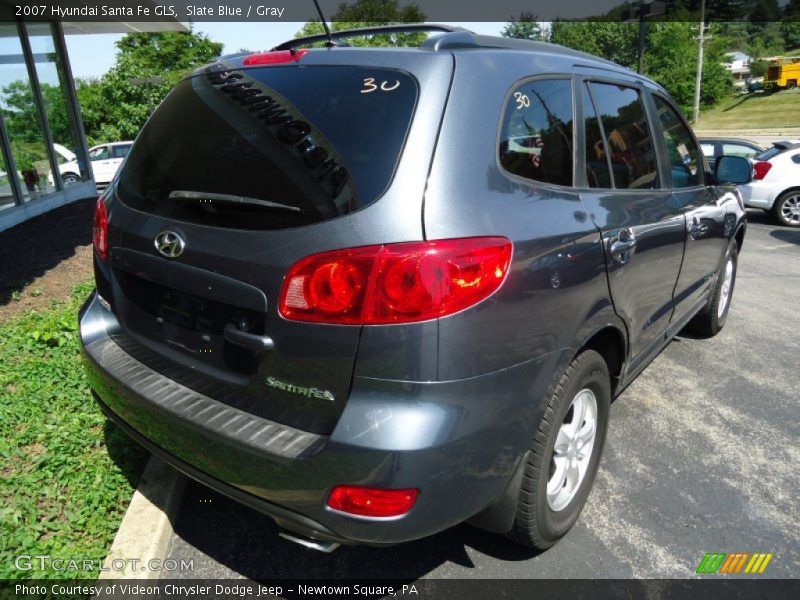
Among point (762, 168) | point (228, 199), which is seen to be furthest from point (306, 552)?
point (762, 168)

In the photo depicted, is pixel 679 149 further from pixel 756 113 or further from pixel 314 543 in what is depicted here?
pixel 756 113

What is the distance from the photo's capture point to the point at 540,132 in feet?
7.37

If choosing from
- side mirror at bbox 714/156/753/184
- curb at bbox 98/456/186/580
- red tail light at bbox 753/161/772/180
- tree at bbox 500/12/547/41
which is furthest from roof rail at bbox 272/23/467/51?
tree at bbox 500/12/547/41

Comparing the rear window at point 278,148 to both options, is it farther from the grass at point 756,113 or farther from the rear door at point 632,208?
the grass at point 756,113

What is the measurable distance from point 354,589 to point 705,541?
1504 mm

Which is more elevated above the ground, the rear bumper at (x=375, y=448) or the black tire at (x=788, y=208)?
the rear bumper at (x=375, y=448)

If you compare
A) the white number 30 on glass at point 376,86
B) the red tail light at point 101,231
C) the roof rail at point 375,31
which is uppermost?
the roof rail at point 375,31

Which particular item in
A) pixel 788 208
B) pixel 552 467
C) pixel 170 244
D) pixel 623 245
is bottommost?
pixel 788 208

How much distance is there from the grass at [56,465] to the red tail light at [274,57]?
1.89 m

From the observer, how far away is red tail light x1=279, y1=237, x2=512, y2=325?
66.9 inches

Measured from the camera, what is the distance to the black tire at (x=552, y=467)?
2102 millimetres

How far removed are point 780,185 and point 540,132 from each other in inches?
423

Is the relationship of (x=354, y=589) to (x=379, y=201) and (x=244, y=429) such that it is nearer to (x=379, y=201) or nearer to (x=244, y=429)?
(x=244, y=429)

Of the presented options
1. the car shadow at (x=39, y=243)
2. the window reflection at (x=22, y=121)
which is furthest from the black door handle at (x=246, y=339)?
the window reflection at (x=22, y=121)
